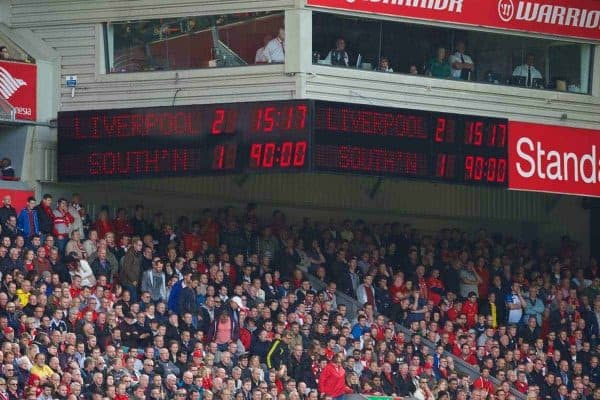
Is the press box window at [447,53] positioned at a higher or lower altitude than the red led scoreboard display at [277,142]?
higher

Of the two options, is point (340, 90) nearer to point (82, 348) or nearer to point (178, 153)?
point (178, 153)

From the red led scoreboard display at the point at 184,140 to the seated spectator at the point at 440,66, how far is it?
373 cm

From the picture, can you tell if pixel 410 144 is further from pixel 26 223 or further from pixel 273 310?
pixel 26 223

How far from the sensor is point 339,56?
119 feet

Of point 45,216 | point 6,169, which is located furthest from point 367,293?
point 6,169

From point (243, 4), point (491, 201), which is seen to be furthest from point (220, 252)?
point (491, 201)

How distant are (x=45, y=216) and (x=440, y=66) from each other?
7.90 meters

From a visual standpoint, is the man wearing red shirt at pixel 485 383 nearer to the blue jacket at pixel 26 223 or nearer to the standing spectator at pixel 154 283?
the standing spectator at pixel 154 283

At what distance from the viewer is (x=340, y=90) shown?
36.2 m

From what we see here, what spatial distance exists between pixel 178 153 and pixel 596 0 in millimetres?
9297

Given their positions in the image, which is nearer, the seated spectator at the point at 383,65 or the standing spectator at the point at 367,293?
the seated spectator at the point at 383,65

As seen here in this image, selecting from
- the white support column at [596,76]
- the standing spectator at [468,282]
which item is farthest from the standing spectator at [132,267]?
the white support column at [596,76]

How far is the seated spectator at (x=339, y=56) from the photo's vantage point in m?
36.3

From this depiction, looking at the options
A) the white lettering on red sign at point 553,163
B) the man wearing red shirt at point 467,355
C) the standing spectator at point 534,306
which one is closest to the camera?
the man wearing red shirt at point 467,355
